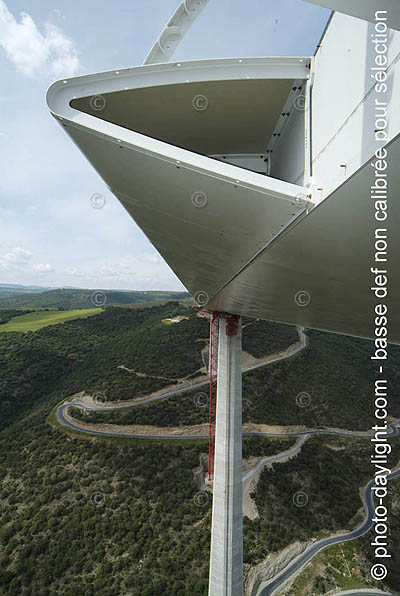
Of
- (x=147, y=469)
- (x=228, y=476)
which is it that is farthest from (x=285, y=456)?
(x=228, y=476)

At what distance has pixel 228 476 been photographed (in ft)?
36.6

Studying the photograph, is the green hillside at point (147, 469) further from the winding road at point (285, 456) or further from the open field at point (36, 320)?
the open field at point (36, 320)

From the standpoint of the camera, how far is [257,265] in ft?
10.2

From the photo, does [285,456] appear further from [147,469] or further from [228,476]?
[228,476]

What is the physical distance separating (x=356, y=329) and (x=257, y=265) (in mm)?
2525

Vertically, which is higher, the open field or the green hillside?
the open field

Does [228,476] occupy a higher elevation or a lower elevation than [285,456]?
higher

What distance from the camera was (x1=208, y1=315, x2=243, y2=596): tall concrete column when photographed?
1077 centimetres

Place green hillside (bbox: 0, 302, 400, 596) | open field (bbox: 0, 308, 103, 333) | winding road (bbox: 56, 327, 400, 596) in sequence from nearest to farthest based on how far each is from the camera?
green hillside (bbox: 0, 302, 400, 596), winding road (bbox: 56, 327, 400, 596), open field (bbox: 0, 308, 103, 333)

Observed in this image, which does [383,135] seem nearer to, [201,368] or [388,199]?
[388,199]

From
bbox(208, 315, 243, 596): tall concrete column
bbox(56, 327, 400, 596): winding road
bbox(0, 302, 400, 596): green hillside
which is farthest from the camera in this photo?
bbox(56, 327, 400, 596): winding road

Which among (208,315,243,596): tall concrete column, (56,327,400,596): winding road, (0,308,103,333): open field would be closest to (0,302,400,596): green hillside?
(56,327,400,596): winding road

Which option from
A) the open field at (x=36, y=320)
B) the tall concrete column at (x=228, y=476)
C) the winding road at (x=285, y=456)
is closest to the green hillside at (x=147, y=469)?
the winding road at (x=285, y=456)

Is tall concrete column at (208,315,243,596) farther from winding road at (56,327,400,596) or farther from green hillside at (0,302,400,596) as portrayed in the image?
winding road at (56,327,400,596)
